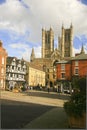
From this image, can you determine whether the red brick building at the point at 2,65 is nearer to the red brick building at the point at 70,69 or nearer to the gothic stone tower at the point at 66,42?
the red brick building at the point at 70,69

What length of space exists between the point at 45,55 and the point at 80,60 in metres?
101

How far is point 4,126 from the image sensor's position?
48.6ft

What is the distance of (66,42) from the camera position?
6949 inches

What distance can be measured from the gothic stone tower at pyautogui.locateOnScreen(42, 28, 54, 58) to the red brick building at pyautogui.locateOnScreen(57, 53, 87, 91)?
316ft

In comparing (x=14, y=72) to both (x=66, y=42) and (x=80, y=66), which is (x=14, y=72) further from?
(x=66, y=42)

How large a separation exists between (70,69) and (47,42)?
104 m

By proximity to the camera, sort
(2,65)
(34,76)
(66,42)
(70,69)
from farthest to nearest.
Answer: (66,42), (34,76), (2,65), (70,69)

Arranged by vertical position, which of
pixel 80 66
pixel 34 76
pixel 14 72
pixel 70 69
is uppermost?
pixel 80 66

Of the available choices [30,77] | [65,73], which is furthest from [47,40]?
[65,73]

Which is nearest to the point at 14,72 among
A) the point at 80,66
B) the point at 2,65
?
the point at 2,65

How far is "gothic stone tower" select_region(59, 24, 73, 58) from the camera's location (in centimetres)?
17188

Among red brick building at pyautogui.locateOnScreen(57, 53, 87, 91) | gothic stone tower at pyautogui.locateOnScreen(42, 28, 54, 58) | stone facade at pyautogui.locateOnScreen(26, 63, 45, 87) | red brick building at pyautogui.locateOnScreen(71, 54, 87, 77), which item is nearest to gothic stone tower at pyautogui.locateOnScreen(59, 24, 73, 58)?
gothic stone tower at pyautogui.locateOnScreen(42, 28, 54, 58)

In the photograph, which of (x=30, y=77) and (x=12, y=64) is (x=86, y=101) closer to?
(x=12, y=64)

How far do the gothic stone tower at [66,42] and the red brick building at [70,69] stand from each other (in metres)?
92.8
